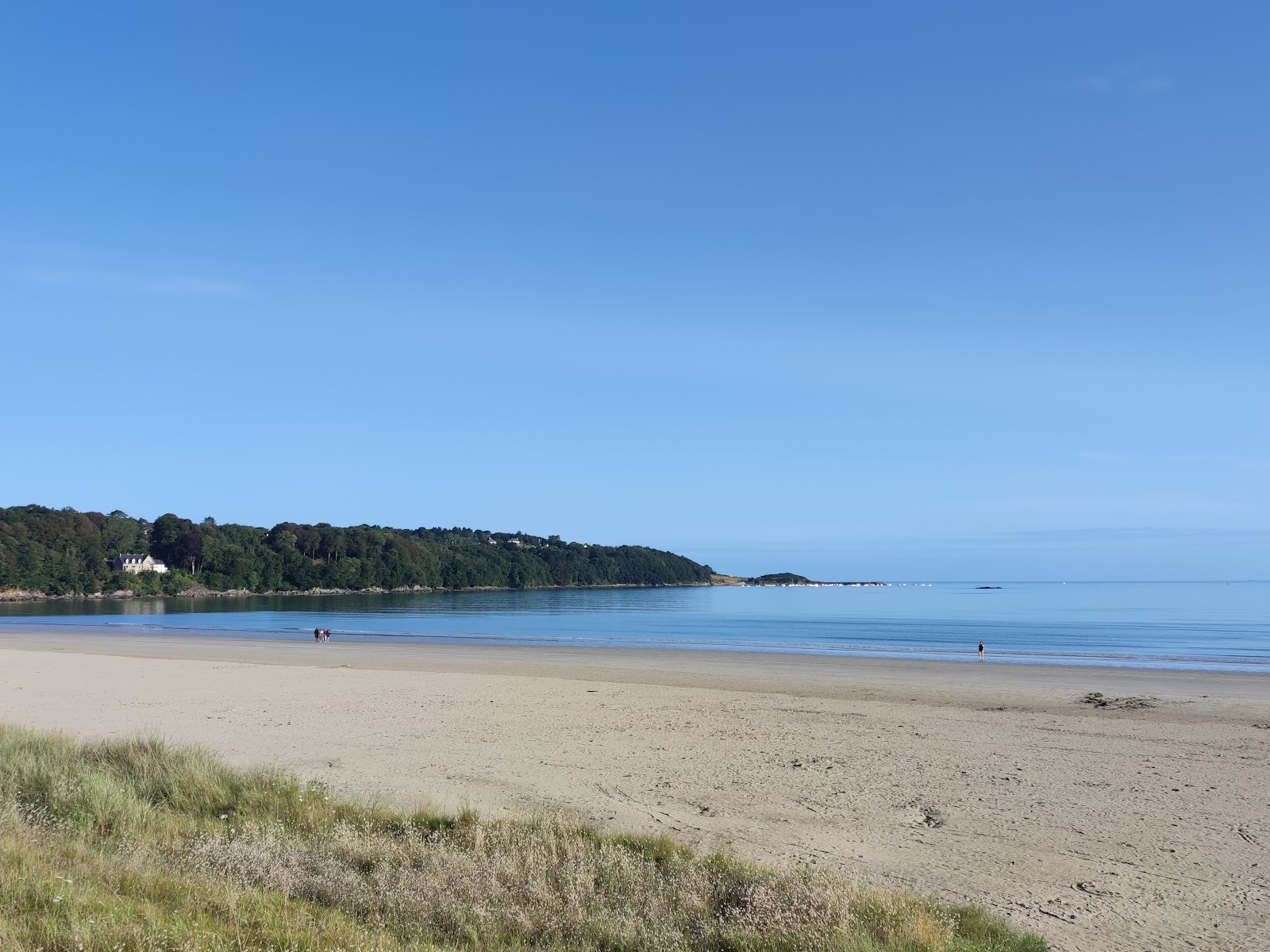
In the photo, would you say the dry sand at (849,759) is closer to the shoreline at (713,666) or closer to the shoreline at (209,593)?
the shoreline at (713,666)

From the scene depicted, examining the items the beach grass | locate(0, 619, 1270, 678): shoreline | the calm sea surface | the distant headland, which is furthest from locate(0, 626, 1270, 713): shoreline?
the distant headland

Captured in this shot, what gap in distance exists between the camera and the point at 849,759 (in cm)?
1349

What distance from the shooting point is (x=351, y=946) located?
5.07 m

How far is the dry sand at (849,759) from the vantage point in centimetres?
811

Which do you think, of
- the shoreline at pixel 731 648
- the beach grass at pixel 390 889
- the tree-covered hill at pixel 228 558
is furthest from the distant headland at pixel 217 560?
the beach grass at pixel 390 889

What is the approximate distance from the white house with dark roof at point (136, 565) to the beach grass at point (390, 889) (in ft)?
507

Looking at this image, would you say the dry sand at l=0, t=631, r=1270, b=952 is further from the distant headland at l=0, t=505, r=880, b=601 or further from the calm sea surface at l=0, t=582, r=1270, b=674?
the distant headland at l=0, t=505, r=880, b=601

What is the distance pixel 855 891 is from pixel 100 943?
16.1 ft

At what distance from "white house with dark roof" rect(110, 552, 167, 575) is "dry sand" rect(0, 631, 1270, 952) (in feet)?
432

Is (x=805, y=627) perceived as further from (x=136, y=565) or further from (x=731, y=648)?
(x=136, y=565)

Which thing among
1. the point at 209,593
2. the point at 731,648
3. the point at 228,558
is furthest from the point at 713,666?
the point at 228,558

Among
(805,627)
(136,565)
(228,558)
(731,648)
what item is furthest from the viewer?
(228,558)

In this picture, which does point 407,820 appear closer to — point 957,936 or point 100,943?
point 100,943

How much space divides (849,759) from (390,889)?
8.65 meters
